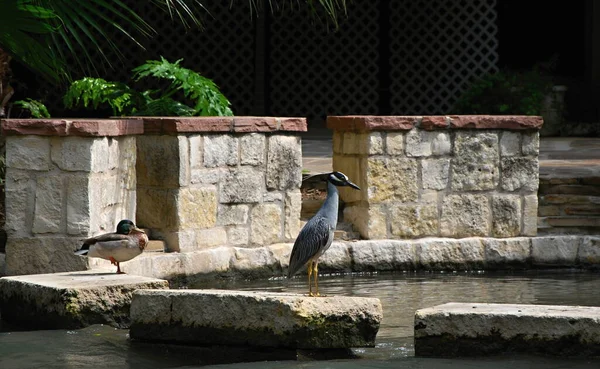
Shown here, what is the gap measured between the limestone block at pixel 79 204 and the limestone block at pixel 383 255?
2312 mm

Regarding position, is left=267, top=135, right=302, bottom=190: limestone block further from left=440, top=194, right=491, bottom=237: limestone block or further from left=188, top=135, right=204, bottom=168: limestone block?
left=440, top=194, right=491, bottom=237: limestone block

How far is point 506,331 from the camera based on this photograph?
5.68m

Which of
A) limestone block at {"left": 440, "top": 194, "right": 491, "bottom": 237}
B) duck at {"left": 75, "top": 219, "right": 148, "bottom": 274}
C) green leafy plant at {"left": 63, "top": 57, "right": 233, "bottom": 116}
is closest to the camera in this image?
duck at {"left": 75, "top": 219, "right": 148, "bottom": 274}

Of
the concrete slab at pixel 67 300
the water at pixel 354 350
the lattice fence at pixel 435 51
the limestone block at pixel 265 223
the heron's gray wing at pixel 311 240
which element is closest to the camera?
the water at pixel 354 350

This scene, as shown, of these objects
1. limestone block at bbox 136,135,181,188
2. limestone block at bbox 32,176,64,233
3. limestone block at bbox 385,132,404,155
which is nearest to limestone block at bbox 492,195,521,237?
limestone block at bbox 385,132,404,155

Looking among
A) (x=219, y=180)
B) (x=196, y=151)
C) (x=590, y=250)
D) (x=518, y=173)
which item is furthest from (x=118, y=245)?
(x=590, y=250)

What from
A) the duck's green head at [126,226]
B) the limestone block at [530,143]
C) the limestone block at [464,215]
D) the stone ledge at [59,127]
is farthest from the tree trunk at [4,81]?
the limestone block at [530,143]

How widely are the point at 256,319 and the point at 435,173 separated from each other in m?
3.52

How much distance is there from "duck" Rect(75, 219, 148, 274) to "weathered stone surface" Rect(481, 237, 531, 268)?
3192 mm

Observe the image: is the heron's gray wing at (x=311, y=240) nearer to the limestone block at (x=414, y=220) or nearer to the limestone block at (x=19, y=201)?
the limestone block at (x=19, y=201)

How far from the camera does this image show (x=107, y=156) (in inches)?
295

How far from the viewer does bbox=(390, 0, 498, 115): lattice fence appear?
52.3 feet

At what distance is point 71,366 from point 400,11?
38.3 ft

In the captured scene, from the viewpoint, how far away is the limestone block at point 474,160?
9039 millimetres
